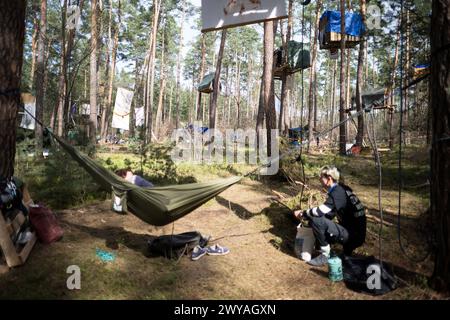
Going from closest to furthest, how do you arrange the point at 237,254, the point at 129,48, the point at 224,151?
the point at 237,254 < the point at 224,151 < the point at 129,48

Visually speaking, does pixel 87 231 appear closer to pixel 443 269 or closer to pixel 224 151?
pixel 443 269

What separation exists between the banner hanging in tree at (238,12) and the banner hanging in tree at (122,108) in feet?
28.3

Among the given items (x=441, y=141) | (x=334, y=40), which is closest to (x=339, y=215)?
(x=441, y=141)

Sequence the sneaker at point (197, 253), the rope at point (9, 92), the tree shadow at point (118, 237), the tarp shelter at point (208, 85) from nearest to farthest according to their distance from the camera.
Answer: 1. the rope at point (9, 92)
2. the sneaker at point (197, 253)
3. the tree shadow at point (118, 237)
4. the tarp shelter at point (208, 85)

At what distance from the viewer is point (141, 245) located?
3.64 meters

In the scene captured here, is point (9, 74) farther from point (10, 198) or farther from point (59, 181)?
point (59, 181)

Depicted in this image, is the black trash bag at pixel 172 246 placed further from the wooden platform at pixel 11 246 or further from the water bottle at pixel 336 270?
the water bottle at pixel 336 270

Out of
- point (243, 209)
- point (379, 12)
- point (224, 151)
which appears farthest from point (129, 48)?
point (243, 209)

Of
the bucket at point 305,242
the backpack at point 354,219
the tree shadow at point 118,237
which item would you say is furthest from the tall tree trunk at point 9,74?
the backpack at point 354,219

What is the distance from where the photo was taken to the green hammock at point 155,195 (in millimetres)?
3127

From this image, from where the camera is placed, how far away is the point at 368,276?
2.71 metres

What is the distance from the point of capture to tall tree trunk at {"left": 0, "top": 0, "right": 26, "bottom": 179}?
3.00 metres
